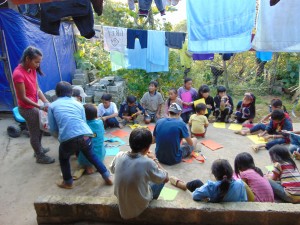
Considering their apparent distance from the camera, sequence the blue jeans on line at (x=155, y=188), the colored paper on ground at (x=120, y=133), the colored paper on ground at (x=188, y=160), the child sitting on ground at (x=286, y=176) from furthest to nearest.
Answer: the colored paper on ground at (x=120, y=133) → the colored paper on ground at (x=188, y=160) → the child sitting on ground at (x=286, y=176) → the blue jeans on line at (x=155, y=188)

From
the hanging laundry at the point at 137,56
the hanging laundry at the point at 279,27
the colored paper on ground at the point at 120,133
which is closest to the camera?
the hanging laundry at the point at 279,27

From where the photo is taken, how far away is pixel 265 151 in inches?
167

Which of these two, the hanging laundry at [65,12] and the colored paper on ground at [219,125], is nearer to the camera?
the hanging laundry at [65,12]

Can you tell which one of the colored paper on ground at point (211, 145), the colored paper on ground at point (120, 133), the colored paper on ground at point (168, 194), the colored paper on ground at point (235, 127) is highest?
the colored paper on ground at point (120, 133)

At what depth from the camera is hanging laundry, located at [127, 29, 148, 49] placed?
549cm

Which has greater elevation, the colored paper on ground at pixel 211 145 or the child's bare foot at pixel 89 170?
the child's bare foot at pixel 89 170

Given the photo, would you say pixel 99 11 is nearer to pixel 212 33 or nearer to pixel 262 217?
pixel 212 33

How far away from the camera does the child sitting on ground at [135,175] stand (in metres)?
2.11

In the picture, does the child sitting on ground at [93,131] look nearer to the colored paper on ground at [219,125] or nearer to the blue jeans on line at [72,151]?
the blue jeans on line at [72,151]

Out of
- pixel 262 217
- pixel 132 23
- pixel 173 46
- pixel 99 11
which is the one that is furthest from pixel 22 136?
pixel 132 23

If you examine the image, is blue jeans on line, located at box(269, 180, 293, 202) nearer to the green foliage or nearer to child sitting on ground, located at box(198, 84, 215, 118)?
child sitting on ground, located at box(198, 84, 215, 118)

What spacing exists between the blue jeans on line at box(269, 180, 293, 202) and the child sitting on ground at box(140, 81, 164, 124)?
3266 mm

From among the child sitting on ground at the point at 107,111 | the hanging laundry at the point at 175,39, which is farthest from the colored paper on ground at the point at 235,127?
the child sitting on ground at the point at 107,111

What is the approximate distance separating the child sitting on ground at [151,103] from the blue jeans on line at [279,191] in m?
3.27
